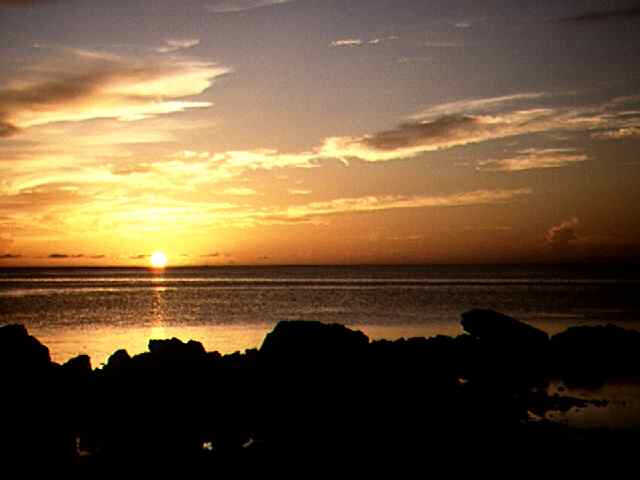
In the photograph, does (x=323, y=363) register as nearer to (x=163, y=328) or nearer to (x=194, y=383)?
(x=194, y=383)

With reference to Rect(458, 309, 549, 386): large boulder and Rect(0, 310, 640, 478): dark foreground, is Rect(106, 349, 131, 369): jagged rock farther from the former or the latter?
Rect(458, 309, 549, 386): large boulder

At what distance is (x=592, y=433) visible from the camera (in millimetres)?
24656

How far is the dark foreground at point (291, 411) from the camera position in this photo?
21.7 meters

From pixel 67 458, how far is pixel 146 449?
2582mm

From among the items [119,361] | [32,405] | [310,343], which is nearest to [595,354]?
[310,343]

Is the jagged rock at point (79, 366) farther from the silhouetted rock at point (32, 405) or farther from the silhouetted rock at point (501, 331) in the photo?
the silhouetted rock at point (501, 331)

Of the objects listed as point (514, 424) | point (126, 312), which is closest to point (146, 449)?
point (514, 424)

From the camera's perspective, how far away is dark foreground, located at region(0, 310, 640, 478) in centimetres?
2169

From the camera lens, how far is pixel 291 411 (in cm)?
2800

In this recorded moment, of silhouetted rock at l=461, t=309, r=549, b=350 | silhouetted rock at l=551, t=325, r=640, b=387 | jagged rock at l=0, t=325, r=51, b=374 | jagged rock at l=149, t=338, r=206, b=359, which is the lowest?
silhouetted rock at l=551, t=325, r=640, b=387

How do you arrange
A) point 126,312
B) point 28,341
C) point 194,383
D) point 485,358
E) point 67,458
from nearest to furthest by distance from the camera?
point 67,458 < point 28,341 < point 194,383 < point 485,358 < point 126,312

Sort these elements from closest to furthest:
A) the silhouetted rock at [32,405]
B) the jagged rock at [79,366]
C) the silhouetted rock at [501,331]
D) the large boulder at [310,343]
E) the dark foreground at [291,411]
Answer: the dark foreground at [291,411] < the silhouetted rock at [32,405] < the jagged rock at [79,366] < the large boulder at [310,343] < the silhouetted rock at [501,331]

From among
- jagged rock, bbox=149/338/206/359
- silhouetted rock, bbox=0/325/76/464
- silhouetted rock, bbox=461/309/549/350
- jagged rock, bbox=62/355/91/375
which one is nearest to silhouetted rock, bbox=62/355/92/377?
jagged rock, bbox=62/355/91/375

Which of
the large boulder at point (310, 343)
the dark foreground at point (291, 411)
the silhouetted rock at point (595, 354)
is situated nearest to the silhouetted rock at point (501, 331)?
the silhouetted rock at point (595, 354)
